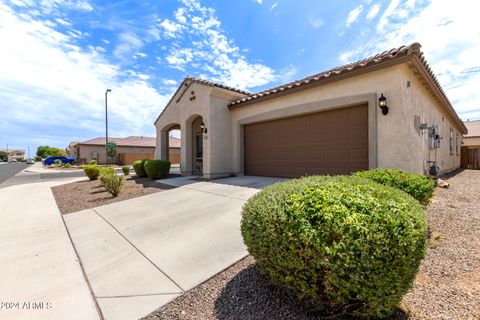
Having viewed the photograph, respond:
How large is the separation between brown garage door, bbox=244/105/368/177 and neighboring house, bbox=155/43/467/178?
3 centimetres

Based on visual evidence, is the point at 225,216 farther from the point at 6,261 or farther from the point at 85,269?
the point at 6,261

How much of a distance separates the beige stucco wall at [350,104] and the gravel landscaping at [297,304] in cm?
349

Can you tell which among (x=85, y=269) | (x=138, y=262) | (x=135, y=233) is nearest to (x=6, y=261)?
(x=85, y=269)

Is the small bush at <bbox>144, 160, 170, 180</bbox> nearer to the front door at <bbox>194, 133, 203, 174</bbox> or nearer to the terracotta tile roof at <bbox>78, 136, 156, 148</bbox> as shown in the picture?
the front door at <bbox>194, 133, 203, 174</bbox>

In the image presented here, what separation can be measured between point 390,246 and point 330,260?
0.48 meters

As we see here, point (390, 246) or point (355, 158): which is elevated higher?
point (355, 158)

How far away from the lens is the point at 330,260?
1854 mm

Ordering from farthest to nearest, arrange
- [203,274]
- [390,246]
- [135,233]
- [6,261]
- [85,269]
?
[135,233], [6,261], [85,269], [203,274], [390,246]

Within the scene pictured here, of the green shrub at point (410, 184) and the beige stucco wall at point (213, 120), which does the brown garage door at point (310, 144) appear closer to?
the beige stucco wall at point (213, 120)

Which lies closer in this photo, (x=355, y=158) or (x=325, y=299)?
(x=325, y=299)

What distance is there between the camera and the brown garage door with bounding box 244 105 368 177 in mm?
7402

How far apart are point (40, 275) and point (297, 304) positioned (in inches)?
136

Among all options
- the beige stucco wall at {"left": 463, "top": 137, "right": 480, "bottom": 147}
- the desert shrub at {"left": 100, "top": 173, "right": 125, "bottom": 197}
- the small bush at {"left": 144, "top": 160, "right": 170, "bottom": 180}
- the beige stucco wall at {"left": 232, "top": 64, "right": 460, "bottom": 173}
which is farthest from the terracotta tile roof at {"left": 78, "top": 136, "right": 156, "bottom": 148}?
the beige stucco wall at {"left": 463, "top": 137, "right": 480, "bottom": 147}

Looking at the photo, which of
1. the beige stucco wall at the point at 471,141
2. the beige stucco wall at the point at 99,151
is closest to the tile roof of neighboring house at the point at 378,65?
the beige stucco wall at the point at 471,141
